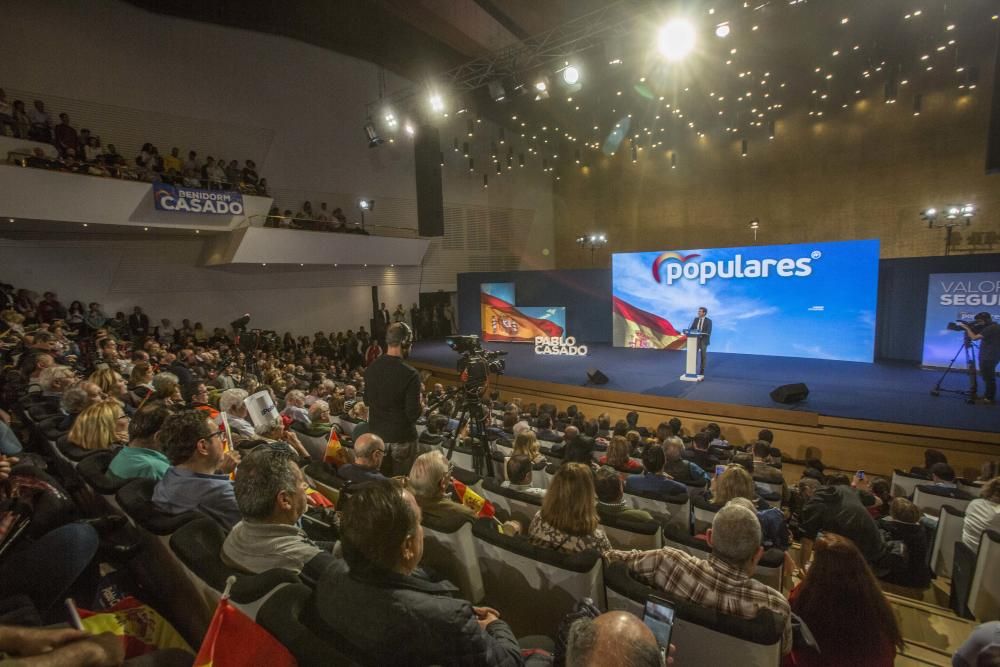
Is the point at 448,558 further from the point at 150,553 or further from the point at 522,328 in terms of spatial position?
the point at 522,328

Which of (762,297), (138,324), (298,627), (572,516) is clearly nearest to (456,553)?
(572,516)

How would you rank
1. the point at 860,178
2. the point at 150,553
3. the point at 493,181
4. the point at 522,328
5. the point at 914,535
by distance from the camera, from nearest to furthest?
1. the point at 150,553
2. the point at 914,535
3. the point at 860,178
4. the point at 522,328
5. the point at 493,181

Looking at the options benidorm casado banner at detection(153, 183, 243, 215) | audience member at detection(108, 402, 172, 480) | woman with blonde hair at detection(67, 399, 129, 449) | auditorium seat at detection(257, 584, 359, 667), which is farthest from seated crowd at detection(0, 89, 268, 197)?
auditorium seat at detection(257, 584, 359, 667)

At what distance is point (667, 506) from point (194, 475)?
261cm

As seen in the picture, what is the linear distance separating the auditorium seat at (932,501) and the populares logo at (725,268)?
6.79 m

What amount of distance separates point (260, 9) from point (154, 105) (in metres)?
3.35

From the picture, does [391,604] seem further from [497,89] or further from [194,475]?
[497,89]

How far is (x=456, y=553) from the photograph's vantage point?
197cm

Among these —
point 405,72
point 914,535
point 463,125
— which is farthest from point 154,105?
point 914,535

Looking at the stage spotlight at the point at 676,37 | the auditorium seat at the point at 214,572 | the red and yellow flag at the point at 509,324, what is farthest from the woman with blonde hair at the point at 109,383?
the red and yellow flag at the point at 509,324

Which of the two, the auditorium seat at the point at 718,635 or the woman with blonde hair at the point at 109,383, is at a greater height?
the woman with blonde hair at the point at 109,383

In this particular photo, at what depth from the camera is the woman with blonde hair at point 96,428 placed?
2.76m

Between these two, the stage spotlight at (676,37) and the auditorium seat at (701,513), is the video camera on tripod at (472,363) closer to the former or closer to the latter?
the auditorium seat at (701,513)

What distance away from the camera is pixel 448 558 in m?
2.01
